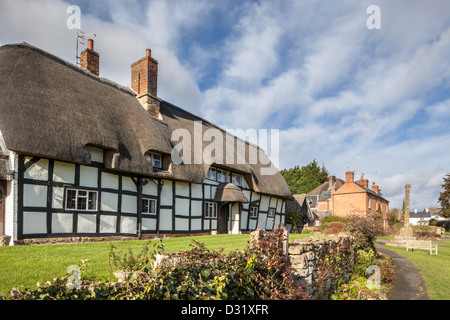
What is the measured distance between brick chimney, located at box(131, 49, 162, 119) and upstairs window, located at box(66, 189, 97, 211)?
6.27 meters

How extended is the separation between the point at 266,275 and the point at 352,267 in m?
6.54

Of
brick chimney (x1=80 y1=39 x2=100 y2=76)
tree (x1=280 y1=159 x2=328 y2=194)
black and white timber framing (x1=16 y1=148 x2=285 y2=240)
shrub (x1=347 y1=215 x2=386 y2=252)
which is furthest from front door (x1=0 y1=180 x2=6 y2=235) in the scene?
tree (x1=280 y1=159 x2=328 y2=194)

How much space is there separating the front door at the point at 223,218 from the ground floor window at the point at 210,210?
49 centimetres

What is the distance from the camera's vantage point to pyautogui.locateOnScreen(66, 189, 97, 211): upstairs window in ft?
36.6

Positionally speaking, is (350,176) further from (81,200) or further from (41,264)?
(41,264)

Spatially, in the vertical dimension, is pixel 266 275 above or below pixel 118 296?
below

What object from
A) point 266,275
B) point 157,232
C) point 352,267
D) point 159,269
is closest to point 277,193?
point 157,232

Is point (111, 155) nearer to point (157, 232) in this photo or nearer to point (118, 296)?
point (157, 232)

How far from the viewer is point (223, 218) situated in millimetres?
19047

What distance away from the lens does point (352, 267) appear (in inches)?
387

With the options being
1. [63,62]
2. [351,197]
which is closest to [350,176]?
[351,197]

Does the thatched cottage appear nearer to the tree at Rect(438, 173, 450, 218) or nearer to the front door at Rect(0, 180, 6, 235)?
the front door at Rect(0, 180, 6, 235)

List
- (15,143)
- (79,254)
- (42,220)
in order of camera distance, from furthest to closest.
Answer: (42,220), (15,143), (79,254)
